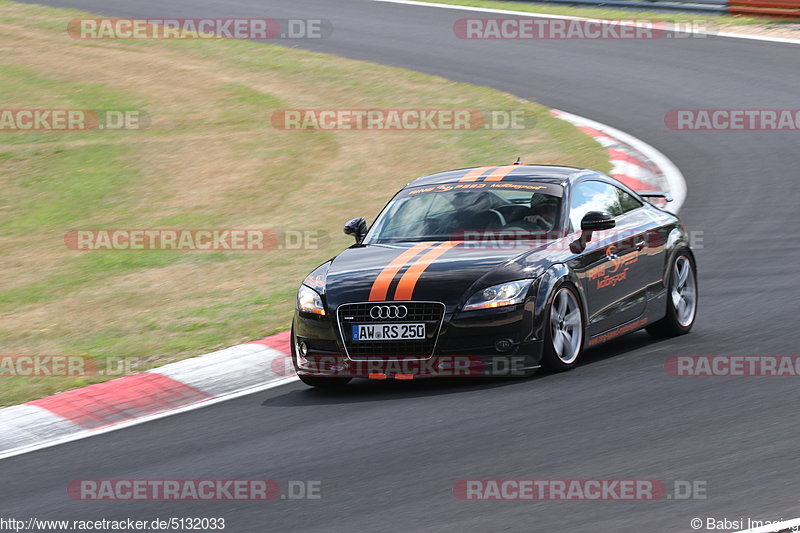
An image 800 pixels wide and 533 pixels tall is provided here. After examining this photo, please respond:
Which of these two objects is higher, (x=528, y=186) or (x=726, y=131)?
(x=528, y=186)

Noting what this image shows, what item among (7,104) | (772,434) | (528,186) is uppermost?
(528,186)

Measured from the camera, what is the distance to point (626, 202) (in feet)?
33.8

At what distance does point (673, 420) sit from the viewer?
744 centimetres

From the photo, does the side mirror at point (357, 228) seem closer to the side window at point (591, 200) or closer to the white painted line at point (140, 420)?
the white painted line at point (140, 420)

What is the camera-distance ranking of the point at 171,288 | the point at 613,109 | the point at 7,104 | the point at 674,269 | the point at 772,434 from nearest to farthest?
the point at 772,434
the point at 674,269
the point at 171,288
the point at 613,109
the point at 7,104

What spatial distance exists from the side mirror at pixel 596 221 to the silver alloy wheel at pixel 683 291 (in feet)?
4.33

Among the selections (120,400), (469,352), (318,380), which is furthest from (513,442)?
(120,400)

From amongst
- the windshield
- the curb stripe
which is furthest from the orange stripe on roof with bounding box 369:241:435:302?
the curb stripe

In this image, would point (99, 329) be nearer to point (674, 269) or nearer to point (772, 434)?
point (674, 269)

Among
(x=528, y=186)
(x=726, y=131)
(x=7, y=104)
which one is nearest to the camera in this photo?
(x=528, y=186)

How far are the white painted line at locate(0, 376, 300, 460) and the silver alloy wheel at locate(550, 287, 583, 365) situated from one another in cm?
201

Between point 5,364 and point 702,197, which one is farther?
point 702,197

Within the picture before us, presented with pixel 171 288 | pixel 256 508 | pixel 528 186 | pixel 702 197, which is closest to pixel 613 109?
pixel 702 197

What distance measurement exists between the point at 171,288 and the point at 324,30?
16.8 m
